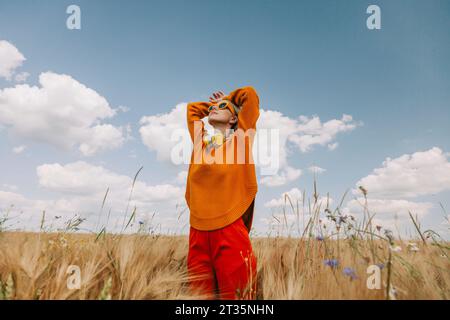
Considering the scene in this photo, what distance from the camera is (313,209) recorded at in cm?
259

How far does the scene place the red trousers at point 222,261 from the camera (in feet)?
6.95

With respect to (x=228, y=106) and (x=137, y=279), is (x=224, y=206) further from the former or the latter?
(x=228, y=106)

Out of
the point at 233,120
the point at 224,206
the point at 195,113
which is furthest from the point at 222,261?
the point at 195,113

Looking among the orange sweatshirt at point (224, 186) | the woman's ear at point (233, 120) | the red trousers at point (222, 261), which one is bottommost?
the red trousers at point (222, 261)

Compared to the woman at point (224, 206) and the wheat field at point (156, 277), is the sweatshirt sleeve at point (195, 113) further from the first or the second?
the wheat field at point (156, 277)

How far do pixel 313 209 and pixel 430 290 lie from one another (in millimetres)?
→ 1039

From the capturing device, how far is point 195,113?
3.04m

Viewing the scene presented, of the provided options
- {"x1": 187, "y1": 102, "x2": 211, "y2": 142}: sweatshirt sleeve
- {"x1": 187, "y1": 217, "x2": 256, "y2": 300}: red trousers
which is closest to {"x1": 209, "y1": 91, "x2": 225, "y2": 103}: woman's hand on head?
{"x1": 187, "y1": 102, "x2": 211, "y2": 142}: sweatshirt sleeve

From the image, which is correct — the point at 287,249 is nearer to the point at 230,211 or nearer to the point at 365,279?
the point at 230,211

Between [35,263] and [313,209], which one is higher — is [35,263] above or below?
below

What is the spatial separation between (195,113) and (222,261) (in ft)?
4.82

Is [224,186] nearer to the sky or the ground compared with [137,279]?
nearer to the sky

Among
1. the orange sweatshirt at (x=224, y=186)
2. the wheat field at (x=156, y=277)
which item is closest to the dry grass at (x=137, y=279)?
the wheat field at (x=156, y=277)

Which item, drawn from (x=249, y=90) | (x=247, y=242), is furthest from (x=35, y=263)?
(x=249, y=90)
